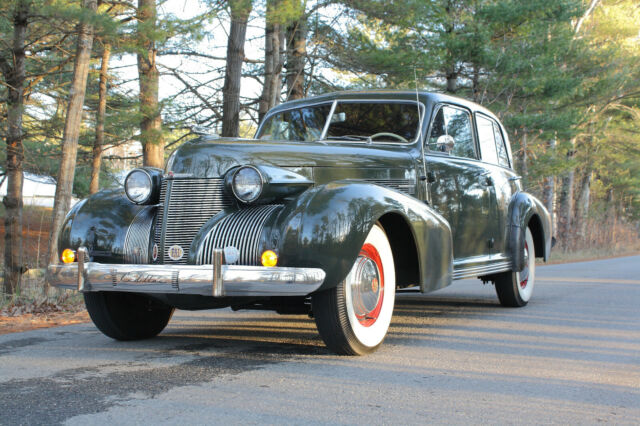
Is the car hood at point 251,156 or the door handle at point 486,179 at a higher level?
the door handle at point 486,179

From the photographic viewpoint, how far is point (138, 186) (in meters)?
4.55

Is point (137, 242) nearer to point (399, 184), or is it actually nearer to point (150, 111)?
point (399, 184)

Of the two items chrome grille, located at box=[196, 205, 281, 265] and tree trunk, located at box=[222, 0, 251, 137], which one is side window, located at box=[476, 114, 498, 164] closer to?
chrome grille, located at box=[196, 205, 281, 265]

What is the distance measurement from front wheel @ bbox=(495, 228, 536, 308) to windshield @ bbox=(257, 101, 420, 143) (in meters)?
2.16

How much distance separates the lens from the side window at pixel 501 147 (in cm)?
707

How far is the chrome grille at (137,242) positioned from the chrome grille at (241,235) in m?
0.58

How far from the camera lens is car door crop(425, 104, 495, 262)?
546 cm

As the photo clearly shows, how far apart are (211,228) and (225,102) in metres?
10.7

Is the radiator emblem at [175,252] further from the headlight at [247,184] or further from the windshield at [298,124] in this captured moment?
the windshield at [298,124]

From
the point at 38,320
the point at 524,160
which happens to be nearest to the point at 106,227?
the point at 38,320

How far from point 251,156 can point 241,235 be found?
674 millimetres

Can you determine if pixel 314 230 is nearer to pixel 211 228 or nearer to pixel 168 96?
pixel 211 228

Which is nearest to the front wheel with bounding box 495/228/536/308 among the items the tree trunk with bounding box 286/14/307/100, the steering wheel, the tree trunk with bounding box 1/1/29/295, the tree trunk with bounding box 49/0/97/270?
the steering wheel

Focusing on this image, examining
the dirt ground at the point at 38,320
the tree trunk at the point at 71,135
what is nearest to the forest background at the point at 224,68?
the tree trunk at the point at 71,135
